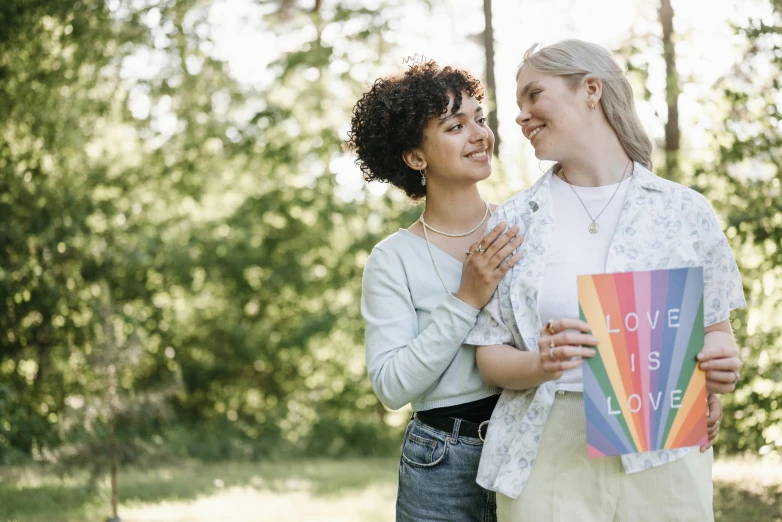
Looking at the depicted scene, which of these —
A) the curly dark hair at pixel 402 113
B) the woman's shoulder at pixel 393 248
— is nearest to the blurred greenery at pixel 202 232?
the curly dark hair at pixel 402 113

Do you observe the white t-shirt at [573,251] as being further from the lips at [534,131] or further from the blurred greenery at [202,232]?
the blurred greenery at [202,232]

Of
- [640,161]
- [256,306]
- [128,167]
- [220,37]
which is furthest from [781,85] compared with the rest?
[256,306]

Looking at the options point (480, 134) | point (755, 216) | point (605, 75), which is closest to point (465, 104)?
point (480, 134)

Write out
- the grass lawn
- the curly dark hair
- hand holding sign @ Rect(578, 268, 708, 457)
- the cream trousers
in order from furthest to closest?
1. the grass lawn
2. the curly dark hair
3. the cream trousers
4. hand holding sign @ Rect(578, 268, 708, 457)

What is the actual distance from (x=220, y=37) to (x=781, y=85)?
6.90 metres

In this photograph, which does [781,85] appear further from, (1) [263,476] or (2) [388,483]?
(1) [263,476]

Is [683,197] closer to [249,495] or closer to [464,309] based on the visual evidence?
[464,309]

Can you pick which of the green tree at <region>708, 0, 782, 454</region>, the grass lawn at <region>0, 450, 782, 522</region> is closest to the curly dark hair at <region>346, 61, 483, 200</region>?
the green tree at <region>708, 0, 782, 454</region>

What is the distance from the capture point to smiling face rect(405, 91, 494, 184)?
2.51 meters

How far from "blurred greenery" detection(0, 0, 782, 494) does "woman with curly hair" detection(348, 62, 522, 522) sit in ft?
7.67

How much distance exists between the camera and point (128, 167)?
10.1 m

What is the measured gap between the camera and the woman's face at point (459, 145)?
251 cm

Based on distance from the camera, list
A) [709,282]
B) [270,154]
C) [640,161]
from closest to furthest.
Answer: [709,282] → [640,161] → [270,154]

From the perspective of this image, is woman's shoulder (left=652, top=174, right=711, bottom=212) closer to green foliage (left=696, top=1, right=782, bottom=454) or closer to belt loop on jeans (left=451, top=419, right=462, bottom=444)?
belt loop on jeans (left=451, top=419, right=462, bottom=444)
